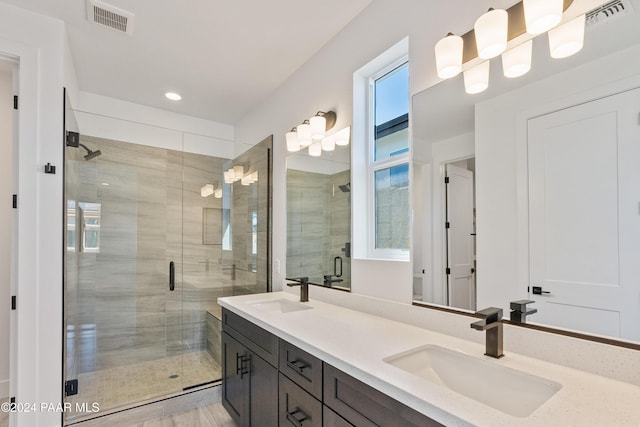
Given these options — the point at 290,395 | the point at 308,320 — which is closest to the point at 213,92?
the point at 308,320

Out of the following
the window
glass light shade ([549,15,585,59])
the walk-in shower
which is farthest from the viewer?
the walk-in shower

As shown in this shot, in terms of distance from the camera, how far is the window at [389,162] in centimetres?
179

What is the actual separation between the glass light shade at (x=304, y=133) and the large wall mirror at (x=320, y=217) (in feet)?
0.28

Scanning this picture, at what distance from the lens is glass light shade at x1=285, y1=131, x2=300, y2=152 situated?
2566 millimetres

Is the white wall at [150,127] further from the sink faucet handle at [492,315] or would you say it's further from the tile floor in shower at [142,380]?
the sink faucet handle at [492,315]

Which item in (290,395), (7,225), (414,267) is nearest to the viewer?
(290,395)

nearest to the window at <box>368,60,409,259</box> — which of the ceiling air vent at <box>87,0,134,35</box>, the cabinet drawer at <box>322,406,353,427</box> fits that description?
the cabinet drawer at <box>322,406,353,427</box>

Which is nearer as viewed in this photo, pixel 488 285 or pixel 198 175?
pixel 488 285

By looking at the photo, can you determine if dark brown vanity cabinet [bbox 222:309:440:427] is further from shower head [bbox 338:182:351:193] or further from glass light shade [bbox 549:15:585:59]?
glass light shade [bbox 549:15:585:59]

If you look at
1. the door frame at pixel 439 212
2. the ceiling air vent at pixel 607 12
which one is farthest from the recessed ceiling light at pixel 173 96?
the ceiling air vent at pixel 607 12

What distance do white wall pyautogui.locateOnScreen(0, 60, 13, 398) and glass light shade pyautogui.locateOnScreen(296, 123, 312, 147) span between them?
2378 mm

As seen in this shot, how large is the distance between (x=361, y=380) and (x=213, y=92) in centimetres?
288

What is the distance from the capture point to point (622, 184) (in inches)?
37.5

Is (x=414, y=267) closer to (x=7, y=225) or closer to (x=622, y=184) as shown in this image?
(x=622, y=184)
